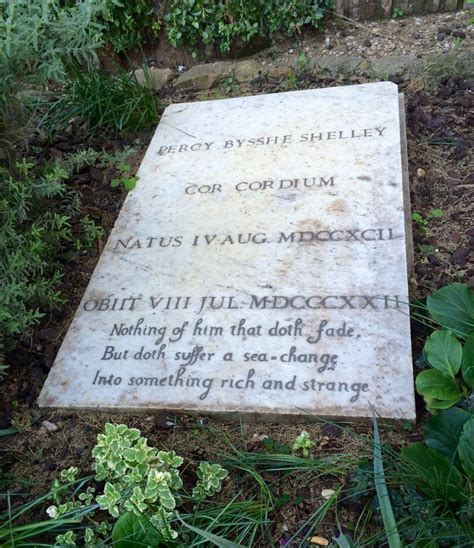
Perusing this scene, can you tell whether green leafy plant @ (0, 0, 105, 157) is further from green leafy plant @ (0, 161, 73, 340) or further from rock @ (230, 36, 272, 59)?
rock @ (230, 36, 272, 59)

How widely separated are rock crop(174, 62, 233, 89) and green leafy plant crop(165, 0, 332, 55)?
0.12 meters

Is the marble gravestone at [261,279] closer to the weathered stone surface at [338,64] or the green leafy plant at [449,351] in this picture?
the green leafy plant at [449,351]

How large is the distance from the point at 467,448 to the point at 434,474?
0.11 metres

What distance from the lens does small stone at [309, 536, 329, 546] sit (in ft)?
5.72

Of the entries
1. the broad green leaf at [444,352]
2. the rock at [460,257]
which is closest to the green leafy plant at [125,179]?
the rock at [460,257]

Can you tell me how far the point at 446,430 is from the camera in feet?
5.74

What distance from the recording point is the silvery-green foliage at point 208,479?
6.08 ft

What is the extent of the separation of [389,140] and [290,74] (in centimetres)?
123

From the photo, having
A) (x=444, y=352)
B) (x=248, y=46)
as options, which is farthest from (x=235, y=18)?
(x=444, y=352)

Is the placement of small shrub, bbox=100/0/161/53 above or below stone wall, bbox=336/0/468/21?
above

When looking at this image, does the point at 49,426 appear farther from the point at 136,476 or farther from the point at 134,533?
the point at 134,533

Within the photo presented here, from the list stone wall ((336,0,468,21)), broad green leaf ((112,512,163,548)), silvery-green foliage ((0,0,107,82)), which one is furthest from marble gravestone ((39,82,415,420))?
stone wall ((336,0,468,21))

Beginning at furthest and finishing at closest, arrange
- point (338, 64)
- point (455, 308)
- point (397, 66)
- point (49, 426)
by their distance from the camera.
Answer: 1. point (338, 64)
2. point (397, 66)
3. point (49, 426)
4. point (455, 308)

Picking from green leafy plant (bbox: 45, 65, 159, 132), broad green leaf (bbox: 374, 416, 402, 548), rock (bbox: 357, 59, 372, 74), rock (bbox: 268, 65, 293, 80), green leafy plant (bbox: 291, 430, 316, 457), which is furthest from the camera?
rock (bbox: 268, 65, 293, 80)
